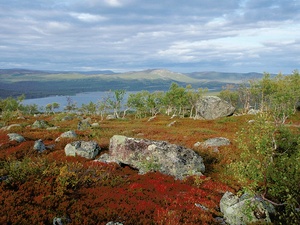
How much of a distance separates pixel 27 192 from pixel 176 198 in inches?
→ 323

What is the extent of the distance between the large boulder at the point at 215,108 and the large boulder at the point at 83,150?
7883cm

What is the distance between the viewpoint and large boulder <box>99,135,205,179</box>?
21281mm

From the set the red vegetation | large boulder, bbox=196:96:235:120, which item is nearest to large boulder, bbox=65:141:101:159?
the red vegetation

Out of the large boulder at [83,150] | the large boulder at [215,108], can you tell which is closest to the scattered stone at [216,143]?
the large boulder at [83,150]

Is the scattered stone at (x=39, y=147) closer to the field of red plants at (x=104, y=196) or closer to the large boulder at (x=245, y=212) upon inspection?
the field of red plants at (x=104, y=196)

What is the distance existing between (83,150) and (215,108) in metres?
83.0

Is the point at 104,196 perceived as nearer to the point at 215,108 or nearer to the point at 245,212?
the point at 245,212

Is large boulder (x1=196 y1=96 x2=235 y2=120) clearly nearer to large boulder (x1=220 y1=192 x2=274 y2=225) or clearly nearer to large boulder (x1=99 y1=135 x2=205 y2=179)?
large boulder (x1=99 y1=135 x2=205 y2=179)

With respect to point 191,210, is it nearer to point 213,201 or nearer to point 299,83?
point 213,201

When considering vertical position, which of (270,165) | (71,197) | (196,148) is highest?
(270,165)

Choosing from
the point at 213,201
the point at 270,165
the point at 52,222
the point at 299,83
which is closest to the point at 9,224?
the point at 52,222

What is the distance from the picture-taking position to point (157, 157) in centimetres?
2194

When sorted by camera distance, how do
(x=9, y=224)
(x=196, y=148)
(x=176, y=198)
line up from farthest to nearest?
(x=196, y=148)
(x=176, y=198)
(x=9, y=224)

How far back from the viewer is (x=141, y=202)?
13719mm
